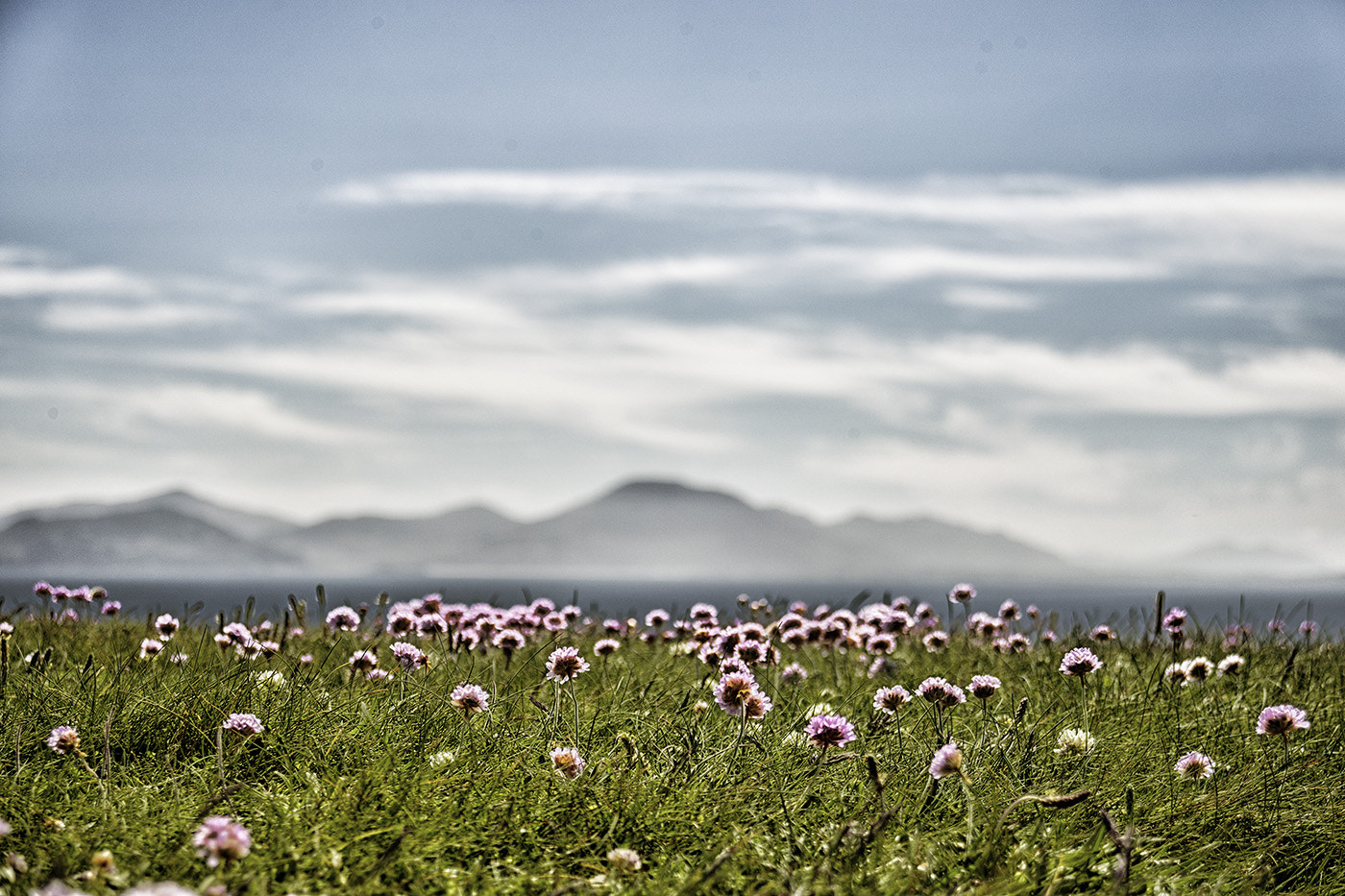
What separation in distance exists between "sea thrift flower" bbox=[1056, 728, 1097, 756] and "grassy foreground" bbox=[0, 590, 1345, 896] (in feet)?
0.10

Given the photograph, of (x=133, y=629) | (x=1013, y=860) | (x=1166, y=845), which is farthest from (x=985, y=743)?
(x=133, y=629)

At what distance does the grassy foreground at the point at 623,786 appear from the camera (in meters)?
3.04

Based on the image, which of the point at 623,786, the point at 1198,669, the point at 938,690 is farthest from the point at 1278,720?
the point at 623,786

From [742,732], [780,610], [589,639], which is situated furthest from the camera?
[780,610]

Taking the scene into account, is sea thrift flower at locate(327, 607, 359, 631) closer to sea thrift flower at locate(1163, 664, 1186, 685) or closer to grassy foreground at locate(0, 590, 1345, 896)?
grassy foreground at locate(0, 590, 1345, 896)

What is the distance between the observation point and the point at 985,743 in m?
4.39

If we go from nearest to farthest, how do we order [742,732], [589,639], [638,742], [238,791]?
[238,791] → [742,732] → [638,742] → [589,639]

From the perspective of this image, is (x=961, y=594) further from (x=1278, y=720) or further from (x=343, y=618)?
(x=343, y=618)

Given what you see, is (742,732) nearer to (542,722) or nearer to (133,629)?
(542,722)

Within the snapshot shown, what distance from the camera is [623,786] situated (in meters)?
3.50

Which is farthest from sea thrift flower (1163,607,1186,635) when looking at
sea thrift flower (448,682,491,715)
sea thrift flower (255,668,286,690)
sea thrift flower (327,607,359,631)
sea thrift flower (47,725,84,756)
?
sea thrift flower (47,725,84,756)

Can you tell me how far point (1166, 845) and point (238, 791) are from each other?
330 centimetres

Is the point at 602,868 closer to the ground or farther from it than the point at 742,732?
closer to the ground

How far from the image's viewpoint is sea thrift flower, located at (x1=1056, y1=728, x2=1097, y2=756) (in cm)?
443
